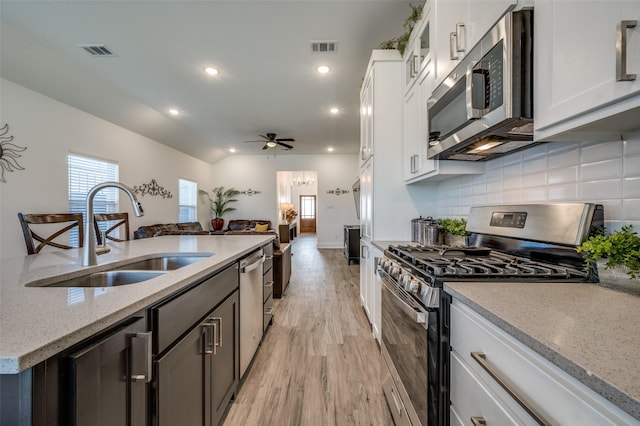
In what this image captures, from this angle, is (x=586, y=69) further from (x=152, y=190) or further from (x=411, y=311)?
(x=152, y=190)

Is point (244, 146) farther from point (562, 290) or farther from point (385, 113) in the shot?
point (562, 290)

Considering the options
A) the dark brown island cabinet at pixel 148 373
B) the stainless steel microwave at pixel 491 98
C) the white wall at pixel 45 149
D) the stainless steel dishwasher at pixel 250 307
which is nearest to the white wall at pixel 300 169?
the white wall at pixel 45 149

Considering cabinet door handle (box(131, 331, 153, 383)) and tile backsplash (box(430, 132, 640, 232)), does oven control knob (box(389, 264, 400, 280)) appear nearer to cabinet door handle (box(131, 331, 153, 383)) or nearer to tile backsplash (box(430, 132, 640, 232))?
tile backsplash (box(430, 132, 640, 232))

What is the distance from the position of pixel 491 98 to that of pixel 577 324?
90 cm

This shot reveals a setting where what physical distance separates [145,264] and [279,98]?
3388 mm

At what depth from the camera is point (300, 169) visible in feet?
26.9

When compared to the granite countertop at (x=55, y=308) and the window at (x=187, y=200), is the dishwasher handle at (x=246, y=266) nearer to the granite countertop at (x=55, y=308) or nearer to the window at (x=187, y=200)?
the granite countertop at (x=55, y=308)

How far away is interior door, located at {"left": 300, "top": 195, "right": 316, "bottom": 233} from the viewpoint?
1420cm

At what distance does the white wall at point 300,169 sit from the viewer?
8.19 m

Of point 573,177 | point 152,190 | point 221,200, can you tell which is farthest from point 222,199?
point 573,177

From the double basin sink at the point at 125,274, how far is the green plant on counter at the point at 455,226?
1.63 metres

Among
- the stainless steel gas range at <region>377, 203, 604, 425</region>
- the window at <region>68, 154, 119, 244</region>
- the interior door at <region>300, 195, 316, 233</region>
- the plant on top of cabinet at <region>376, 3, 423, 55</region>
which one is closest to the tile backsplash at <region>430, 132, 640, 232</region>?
the stainless steel gas range at <region>377, 203, 604, 425</region>

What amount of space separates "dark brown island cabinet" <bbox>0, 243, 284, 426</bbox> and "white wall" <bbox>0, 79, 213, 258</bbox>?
11.0ft

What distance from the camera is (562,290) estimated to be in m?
0.89
